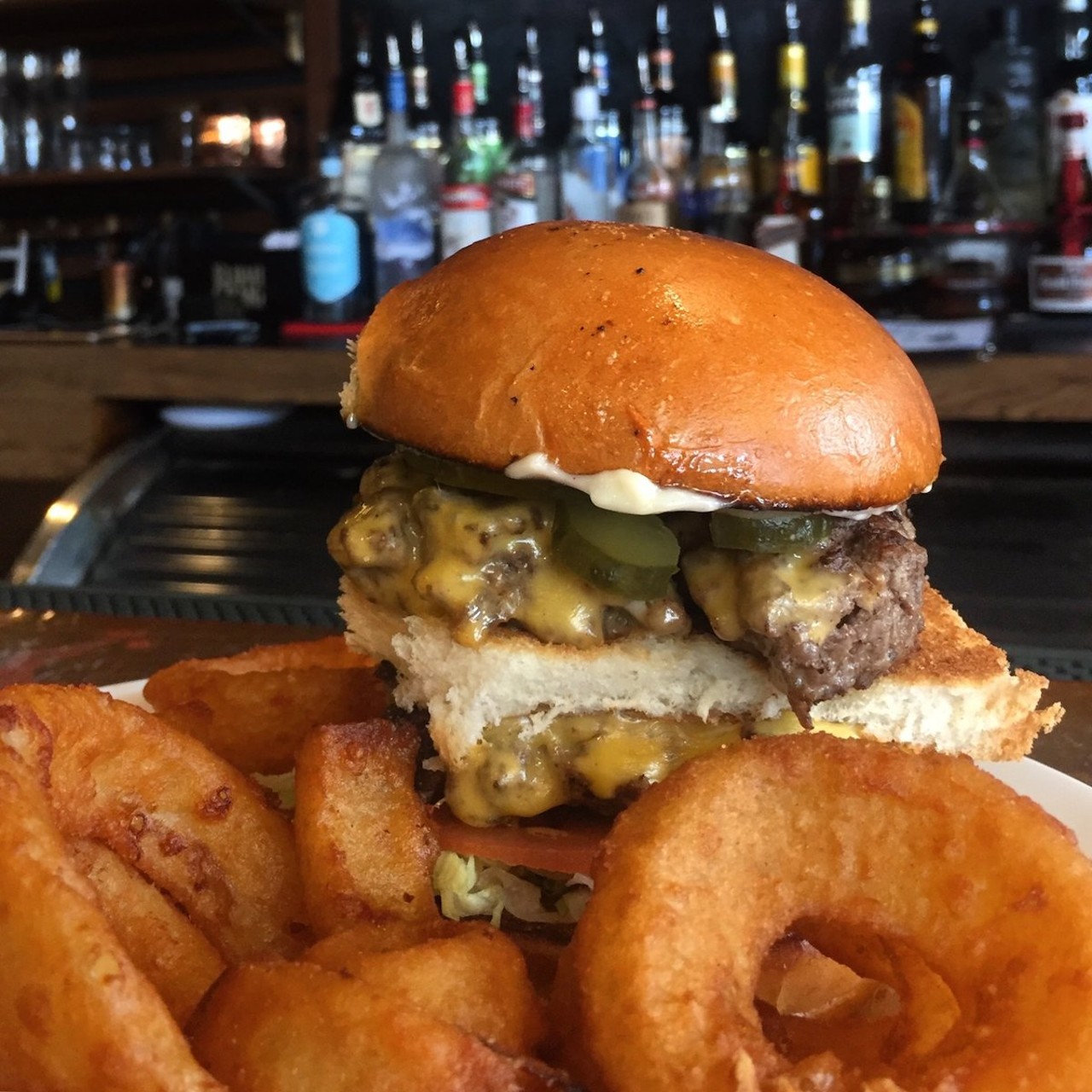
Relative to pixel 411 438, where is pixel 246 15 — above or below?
above

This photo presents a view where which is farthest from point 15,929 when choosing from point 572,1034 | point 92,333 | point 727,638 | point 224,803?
point 92,333

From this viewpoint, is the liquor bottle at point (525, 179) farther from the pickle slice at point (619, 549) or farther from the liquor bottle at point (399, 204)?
the pickle slice at point (619, 549)

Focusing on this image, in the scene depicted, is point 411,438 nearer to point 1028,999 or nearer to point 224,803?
point 224,803

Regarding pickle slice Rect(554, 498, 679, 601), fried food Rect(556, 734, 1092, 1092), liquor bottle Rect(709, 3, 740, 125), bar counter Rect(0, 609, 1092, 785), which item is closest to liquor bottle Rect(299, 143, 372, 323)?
liquor bottle Rect(709, 3, 740, 125)

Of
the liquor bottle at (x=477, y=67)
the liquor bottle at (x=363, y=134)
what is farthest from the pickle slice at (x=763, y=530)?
the liquor bottle at (x=477, y=67)

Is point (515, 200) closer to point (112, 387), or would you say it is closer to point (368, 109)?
point (368, 109)

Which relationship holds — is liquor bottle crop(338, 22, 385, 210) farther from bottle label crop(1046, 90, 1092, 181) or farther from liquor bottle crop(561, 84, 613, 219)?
bottle label crop(1046, 90, 1092, 181)

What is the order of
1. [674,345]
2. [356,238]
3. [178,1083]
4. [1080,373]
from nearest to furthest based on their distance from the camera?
[178,1083] → [674,345] → [1080,373] → [356,238]
